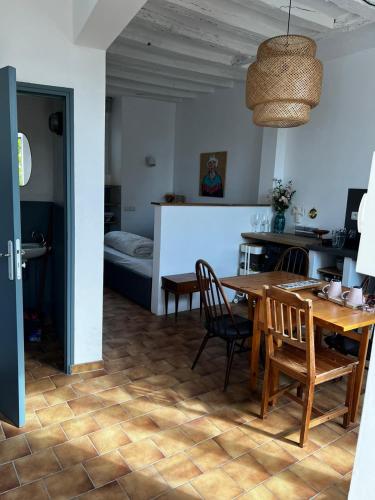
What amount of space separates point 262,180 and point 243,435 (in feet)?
12.0

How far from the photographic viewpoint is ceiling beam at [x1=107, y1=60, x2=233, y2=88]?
190 inches

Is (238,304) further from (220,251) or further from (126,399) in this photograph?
(126,399)

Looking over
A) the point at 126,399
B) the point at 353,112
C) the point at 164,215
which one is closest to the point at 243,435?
the point at 126,399

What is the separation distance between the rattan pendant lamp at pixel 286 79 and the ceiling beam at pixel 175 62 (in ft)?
7.84

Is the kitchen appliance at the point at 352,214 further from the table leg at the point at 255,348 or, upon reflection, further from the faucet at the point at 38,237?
the faucet at the point at 38,237

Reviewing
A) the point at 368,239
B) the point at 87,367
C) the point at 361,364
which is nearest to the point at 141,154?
the point at 87,367

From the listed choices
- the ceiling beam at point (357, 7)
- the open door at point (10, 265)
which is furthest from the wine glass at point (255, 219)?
the open door at point (10, 265)

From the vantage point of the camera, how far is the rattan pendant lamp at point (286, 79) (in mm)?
2311

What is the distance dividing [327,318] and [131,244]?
3.36 metres

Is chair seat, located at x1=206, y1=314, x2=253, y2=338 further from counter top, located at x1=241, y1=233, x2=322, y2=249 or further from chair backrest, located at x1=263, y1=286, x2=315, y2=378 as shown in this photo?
counter top, located at x1=241, y1=233, x2=322, y2=249

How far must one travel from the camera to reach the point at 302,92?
91.7 inches

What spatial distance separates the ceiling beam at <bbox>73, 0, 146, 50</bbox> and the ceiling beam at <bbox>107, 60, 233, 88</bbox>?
2392 millimetres

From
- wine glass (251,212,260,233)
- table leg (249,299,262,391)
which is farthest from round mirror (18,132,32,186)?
wine glass (251,212,260,233)

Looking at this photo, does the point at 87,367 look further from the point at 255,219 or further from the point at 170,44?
the point at 170,44
